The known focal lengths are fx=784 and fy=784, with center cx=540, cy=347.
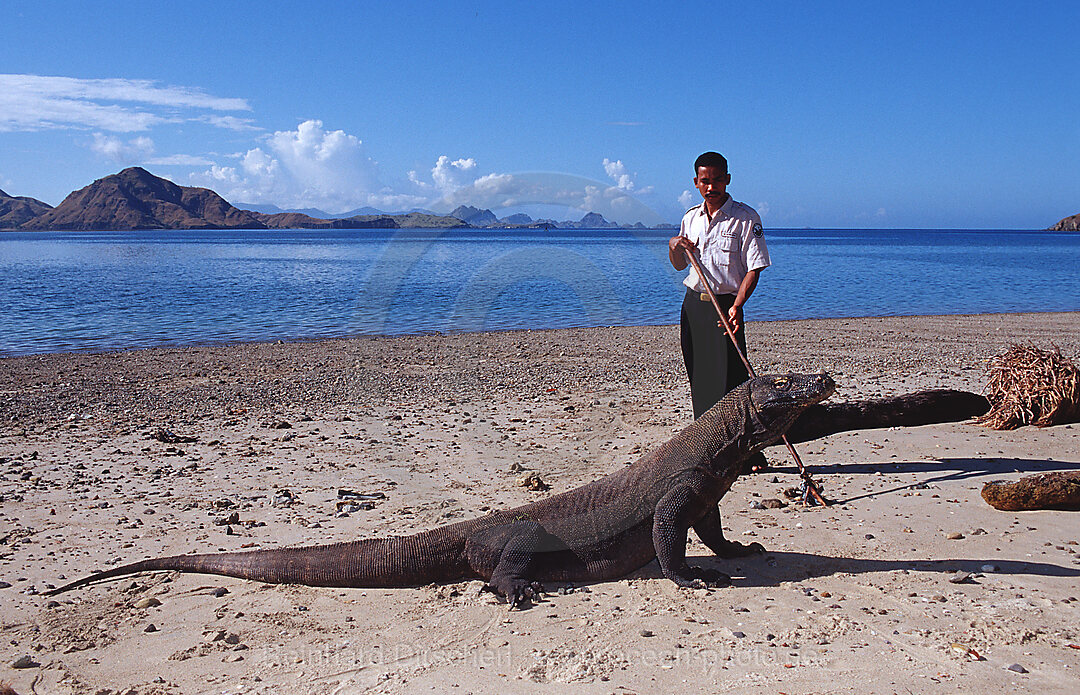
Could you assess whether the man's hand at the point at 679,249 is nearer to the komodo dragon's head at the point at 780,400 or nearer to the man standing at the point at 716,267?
the man standing at the point at 716,267

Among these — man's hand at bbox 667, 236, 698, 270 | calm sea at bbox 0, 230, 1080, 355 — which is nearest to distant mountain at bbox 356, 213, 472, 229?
calm sea at bbox 0, 230, 1080, 355

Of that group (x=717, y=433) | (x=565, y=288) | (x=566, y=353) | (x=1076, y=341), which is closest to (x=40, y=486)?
(x=717, y=433)

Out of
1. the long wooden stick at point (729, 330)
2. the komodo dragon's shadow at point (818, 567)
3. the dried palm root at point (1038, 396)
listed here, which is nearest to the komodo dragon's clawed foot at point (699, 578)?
the komodo dragon's shadow at point (818, 567)

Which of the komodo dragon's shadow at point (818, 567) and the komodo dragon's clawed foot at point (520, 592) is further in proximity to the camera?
the komodo dragon's shadow at point (818, 567)

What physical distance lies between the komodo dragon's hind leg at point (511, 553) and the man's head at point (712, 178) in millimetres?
3296

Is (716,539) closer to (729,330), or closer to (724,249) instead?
(729,330)

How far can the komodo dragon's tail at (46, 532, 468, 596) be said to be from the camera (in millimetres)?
5496

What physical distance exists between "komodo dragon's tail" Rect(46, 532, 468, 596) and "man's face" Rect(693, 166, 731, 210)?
370 centimetres

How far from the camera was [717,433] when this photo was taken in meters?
5.66

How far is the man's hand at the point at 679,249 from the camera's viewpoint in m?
7.05

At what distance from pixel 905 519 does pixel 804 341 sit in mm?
14708

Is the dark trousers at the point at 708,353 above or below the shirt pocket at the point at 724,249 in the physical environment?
below

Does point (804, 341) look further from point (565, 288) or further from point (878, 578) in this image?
point (565, 288)

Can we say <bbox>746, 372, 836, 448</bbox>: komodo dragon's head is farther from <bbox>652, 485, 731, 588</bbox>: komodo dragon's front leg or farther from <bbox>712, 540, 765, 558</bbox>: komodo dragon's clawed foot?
<bbox>712, 540, 765, 558</bbox>: komodo dragon's clawed foot
